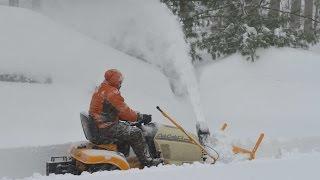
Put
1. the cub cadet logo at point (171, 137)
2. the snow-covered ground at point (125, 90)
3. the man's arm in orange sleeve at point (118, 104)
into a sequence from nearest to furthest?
the man's arm in orange sleeve at point (118, 104), the cub cadet logo at point (171, 137), the snow-covered ground at point (125, 90)

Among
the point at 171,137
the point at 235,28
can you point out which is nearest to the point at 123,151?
the point at 171,137

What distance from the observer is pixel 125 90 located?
1316 centimetres

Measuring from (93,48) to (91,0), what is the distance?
2.03 m

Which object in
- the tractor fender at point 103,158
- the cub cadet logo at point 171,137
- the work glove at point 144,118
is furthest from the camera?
the cub cadet logo at point 171,137

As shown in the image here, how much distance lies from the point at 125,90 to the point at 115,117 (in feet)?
17.9

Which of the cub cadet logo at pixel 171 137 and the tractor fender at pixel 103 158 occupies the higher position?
the cub cadet logo at pixel 171 137

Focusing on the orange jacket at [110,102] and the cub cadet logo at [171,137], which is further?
the cub cadet logo at [171,137]

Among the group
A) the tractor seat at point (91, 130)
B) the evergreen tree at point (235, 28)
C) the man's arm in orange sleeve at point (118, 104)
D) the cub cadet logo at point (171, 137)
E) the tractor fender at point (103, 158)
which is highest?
the evergreen tree at point (235, 28)

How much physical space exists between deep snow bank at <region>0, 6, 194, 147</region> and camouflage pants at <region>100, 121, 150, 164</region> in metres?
2.26

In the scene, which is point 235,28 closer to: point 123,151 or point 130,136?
point 123,151

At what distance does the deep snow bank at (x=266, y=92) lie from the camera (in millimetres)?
12875

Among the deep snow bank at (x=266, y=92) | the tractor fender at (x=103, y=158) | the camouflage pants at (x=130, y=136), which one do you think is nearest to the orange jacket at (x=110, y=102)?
the camouflage pants at (x=130, y=136)

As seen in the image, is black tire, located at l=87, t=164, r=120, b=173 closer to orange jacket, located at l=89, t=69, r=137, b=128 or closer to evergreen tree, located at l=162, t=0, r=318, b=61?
orange jacket, located at l=89, t=69, r=137, b=128

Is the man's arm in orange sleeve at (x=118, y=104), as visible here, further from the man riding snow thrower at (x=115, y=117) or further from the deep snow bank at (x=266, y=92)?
the deep snow bank at (x=266, y=92)
